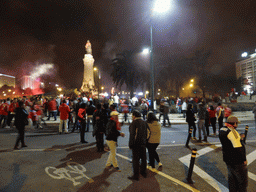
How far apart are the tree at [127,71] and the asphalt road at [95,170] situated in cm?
2749

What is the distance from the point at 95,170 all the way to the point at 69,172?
66cm

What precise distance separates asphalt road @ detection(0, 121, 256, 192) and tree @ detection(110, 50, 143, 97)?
27488 millimetres

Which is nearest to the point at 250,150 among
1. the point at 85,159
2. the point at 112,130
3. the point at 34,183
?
the point at 112,130

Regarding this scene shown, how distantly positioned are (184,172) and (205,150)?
250 centimetres

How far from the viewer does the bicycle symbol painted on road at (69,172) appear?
4.50m

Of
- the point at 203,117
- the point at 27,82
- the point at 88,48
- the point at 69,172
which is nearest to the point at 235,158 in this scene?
the point at 69,172

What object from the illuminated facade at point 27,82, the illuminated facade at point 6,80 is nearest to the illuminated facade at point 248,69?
the illuminated facade at point 27,82

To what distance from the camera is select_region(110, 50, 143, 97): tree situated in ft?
112

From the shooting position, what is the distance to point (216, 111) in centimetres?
1034

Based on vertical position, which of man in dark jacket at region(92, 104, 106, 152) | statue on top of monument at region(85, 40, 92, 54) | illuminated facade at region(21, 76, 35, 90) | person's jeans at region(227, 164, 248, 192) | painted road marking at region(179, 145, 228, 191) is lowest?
painted road marking at region(179, 145, 228, 191)

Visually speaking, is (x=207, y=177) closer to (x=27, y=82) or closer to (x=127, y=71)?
(x=127, y=71)

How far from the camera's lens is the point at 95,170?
16.3 ft

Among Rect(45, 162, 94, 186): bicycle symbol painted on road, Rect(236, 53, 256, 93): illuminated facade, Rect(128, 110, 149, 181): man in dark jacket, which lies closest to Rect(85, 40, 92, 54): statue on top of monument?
Rect(236, 53, 256, 93): illuminated facade

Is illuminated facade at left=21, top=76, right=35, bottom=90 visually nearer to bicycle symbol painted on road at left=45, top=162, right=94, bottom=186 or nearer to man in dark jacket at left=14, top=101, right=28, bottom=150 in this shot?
man in dark jacket at left=14, top=101, right=28, bottom=150
